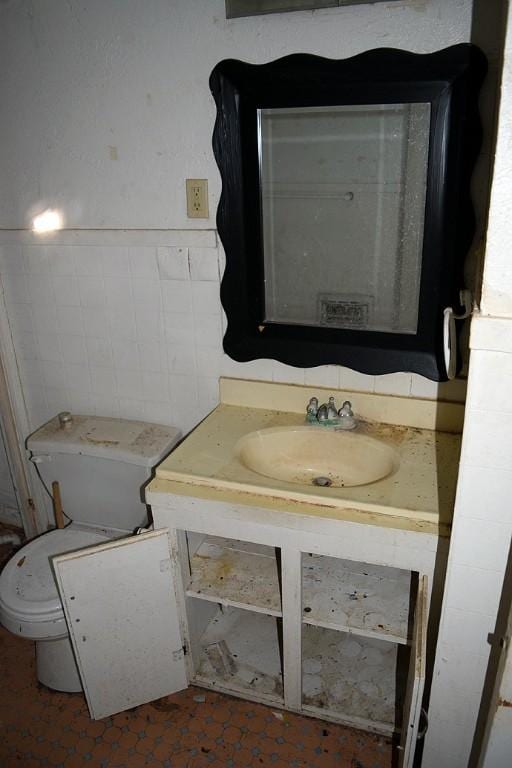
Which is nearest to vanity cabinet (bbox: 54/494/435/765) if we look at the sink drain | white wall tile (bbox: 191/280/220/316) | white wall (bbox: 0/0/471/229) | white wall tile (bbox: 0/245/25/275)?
the sink drain

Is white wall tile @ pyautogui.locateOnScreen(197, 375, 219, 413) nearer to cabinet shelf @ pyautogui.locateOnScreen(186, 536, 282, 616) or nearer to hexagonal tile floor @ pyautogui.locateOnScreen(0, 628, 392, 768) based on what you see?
cabinet shelf @ pyautogui.locateOnScreen(186, 536, 282, 616)

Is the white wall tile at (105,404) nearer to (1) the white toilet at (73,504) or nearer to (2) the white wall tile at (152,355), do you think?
(1) the white toilet at (73,504)

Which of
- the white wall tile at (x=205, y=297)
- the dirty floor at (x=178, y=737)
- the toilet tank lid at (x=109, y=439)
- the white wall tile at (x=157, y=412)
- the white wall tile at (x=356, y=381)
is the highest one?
the white wall tile at (x=205, y=297)

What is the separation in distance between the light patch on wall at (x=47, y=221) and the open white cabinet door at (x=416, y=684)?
155 cm

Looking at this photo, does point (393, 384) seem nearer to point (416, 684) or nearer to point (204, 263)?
point (204, 263)

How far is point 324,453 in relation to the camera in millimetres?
1709

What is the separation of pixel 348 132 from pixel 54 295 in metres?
1.12

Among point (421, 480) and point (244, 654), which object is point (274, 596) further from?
point (421, 480)

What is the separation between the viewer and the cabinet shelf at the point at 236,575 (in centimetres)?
160

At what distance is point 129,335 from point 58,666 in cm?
108

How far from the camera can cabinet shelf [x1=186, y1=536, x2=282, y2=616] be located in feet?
5.26

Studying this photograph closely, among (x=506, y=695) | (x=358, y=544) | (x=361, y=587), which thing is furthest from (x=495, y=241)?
(x=361, y=587)

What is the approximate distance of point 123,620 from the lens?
1.58 metres

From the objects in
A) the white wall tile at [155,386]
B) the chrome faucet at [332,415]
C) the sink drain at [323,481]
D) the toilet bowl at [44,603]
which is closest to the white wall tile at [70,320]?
the white wall tile at [155,386]
